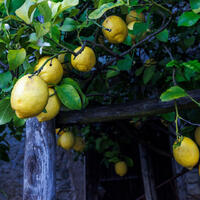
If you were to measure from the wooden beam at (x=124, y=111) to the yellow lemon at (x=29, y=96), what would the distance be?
50 centimetres

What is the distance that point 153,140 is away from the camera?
2.44 metres

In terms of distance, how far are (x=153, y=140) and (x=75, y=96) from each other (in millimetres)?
1888

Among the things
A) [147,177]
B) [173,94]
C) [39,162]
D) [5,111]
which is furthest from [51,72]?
[147,177]

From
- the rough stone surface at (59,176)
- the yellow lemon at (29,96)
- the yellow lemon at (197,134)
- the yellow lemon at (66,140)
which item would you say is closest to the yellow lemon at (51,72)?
the yellow lemon at (29,96)

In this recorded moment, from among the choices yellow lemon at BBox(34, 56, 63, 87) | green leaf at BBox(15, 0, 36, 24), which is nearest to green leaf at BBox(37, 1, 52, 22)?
green leaf at BBox(15, 0, 36, 24)

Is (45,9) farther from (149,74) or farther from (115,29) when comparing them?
(149,74)

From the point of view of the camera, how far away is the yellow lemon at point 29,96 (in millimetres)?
569

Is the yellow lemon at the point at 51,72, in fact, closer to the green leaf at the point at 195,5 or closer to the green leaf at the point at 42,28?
the green leaf at the point at 42,28

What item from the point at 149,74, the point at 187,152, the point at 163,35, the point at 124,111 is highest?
the point at 149,74

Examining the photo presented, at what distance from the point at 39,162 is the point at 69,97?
0.41m

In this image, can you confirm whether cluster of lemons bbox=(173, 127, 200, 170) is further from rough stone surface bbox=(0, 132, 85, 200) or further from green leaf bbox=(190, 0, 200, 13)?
rough stone surface bbox=(0, 132, 85, 200)

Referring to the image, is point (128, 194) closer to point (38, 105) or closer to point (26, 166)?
point (26, 166)

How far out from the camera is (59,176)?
257 cm

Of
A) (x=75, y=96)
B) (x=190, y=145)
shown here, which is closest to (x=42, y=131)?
(x=75, y=96)
